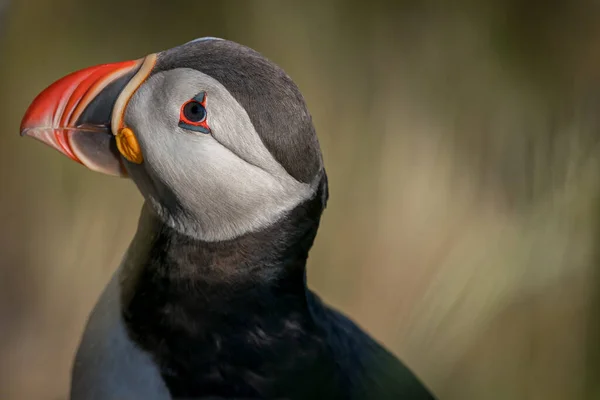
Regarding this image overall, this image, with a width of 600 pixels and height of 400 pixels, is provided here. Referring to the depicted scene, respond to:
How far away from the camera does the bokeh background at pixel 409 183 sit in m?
0.81

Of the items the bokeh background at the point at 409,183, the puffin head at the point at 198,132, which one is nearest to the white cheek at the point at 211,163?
the puffin head at the point at 198,132

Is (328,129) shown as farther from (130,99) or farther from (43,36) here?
(43,36)

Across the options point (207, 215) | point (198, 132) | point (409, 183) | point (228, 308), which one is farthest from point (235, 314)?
point (409, 183)

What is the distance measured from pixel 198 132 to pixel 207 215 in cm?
11

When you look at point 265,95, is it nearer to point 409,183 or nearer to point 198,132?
point 198,132

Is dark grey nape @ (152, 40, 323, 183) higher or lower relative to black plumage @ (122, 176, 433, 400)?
higher

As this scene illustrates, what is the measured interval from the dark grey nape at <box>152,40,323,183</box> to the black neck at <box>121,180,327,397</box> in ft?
0.23

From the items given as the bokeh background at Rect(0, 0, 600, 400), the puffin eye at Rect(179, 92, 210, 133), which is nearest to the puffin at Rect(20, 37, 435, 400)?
the puffin eye at Rect(179, 92, 210, 133)

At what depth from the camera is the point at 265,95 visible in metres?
0.75

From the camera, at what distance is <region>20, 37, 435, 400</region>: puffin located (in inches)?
29.7

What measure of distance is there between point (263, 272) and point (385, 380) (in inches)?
11.3

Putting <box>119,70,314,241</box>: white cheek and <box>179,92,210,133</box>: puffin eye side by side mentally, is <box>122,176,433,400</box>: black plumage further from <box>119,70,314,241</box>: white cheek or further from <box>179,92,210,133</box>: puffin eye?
<box>179,92,210,133</box>: puffin eye

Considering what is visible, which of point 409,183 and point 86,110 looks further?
point 409,183

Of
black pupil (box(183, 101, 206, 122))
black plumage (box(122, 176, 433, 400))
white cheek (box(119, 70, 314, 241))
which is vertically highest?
black pupil (box(183, 101, 206, 122))
